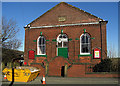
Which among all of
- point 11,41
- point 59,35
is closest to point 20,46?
point 11,41

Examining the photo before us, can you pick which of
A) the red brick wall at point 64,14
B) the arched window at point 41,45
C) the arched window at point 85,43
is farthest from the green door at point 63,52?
the red brick wall at point 64,14

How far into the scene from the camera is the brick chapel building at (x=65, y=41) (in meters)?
14.4

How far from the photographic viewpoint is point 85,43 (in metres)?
15.8

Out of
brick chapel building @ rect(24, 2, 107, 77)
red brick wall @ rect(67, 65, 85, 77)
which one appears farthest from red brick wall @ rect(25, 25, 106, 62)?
red brick wall @ rect(67, 65, 85, 77)

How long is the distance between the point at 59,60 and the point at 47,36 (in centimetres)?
411

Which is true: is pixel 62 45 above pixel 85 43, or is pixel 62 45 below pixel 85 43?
below

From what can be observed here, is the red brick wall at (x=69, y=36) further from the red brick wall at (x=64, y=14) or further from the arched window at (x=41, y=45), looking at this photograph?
the red brick wall at (x=64, y=14)

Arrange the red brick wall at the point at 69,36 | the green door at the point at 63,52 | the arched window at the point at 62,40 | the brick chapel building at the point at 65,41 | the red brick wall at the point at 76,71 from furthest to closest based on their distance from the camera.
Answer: the arched window at the point at 62,40 → the green door at the point at 63,52 → the red brick wall at the point at 69,36 → the brick chapel building at the point at 65,41 → the red brick wall at the point at 76,71

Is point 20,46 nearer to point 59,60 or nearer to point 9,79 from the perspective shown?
point 59,60

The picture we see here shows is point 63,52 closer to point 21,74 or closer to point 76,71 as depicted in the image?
point 76,71

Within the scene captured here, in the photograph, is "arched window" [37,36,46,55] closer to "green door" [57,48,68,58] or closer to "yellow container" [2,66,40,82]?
"green door" [57,48,68,58]

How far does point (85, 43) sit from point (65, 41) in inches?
97.8

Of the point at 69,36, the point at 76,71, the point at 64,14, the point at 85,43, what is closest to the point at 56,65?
the point at 76,71

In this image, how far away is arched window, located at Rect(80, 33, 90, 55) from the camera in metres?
15.7
